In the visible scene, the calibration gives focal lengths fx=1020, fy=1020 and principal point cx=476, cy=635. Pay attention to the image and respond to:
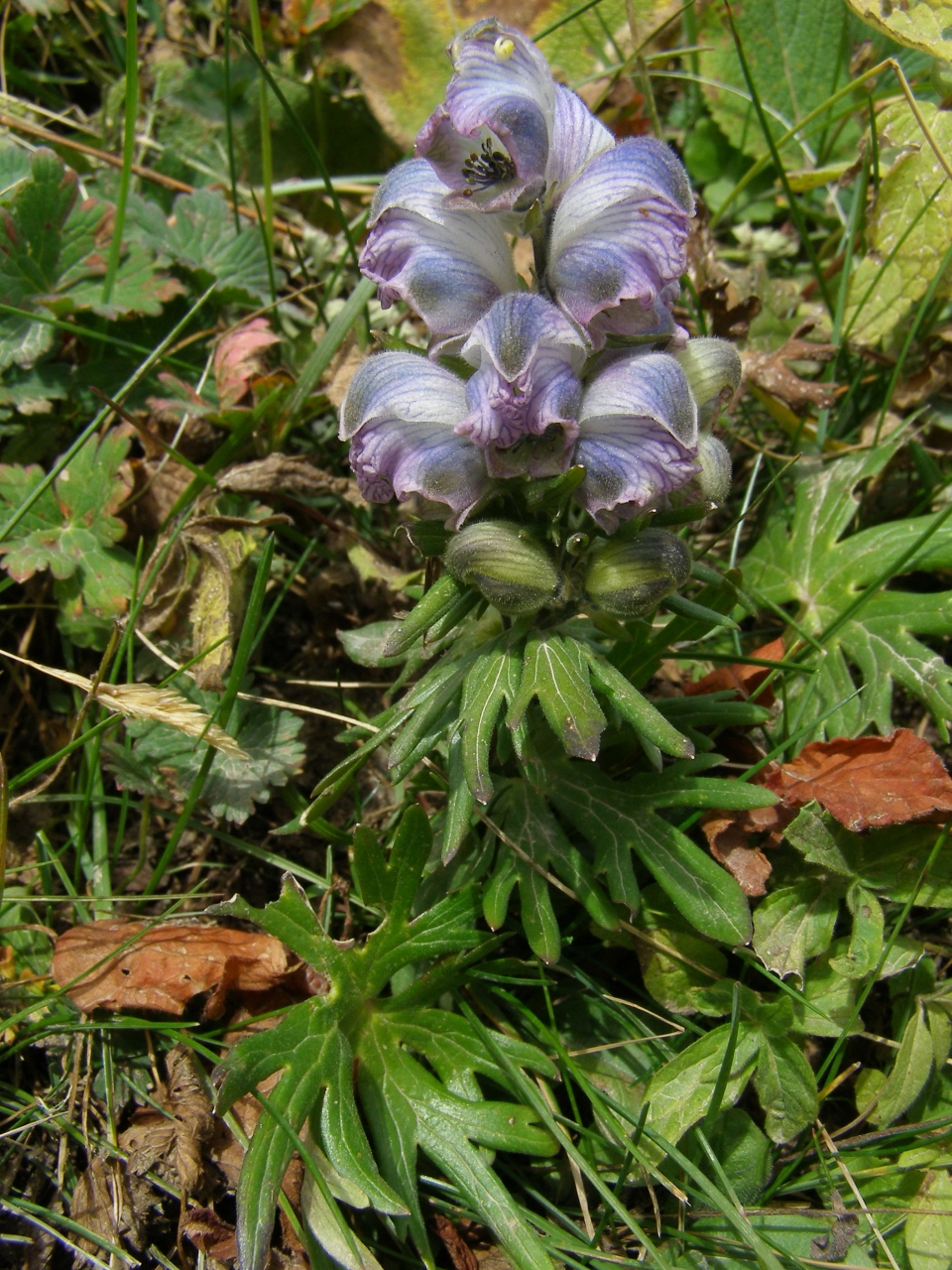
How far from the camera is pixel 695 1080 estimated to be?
2953 mm

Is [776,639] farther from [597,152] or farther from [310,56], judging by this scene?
[310,56]

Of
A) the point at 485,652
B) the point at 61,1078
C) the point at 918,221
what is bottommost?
the point at 61,1078

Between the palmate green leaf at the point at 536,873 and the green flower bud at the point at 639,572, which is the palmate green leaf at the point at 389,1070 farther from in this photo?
the green flower bud at the point at 639,572

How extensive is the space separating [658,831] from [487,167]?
1.87 m

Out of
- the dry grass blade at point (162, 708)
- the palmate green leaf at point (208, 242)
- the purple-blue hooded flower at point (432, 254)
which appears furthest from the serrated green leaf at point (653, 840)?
the palmate green leaf at point (208, 242)

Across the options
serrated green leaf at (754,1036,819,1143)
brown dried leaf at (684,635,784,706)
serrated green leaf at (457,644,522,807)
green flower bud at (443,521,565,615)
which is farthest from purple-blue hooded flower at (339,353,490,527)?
serrated green leaf at (754,1036,819,1143)

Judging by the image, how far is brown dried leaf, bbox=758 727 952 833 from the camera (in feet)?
9.98

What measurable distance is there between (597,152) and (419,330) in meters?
2.02

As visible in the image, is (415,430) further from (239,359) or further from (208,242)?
(208,242)

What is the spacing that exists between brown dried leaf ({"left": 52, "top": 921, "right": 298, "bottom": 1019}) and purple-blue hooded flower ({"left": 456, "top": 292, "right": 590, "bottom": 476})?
1.92 meters

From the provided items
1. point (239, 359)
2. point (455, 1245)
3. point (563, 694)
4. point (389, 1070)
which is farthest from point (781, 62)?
point (455, 1245)

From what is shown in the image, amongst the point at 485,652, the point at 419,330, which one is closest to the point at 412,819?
the point at 485,652

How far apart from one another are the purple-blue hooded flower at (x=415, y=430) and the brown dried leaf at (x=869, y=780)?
1444mm

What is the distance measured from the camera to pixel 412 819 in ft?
9.86
